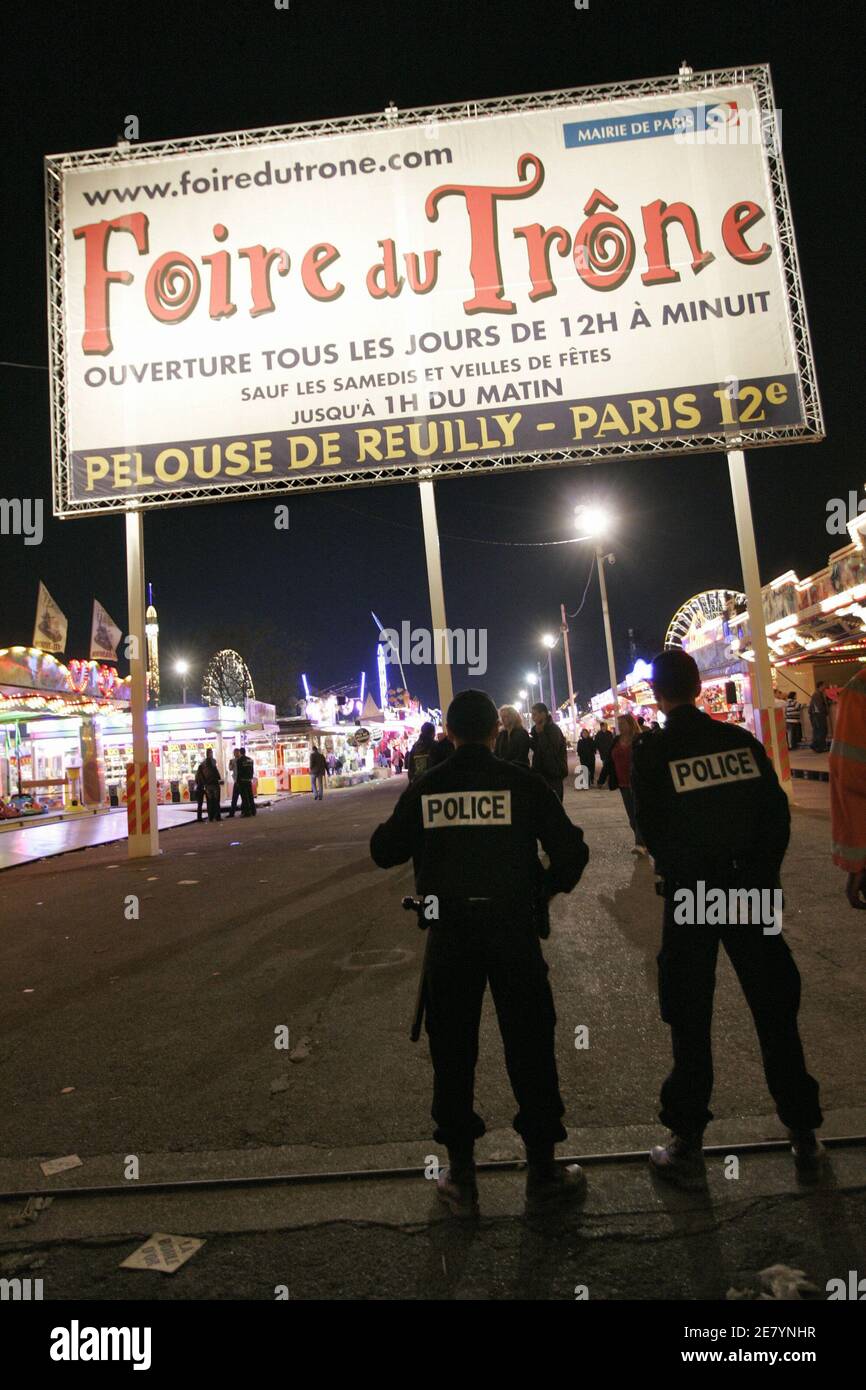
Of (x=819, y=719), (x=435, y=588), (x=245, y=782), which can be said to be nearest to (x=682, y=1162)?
(x=435, y=588)

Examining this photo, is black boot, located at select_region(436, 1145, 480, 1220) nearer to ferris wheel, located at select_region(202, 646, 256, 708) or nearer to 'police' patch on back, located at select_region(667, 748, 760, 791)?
'police' patch on back, located at select_region(667, 748, 760, 791)

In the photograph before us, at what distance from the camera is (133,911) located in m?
8.51

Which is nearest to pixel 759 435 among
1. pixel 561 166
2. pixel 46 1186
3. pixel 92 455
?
pixel 561 166

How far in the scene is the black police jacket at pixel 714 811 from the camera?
9.55 feet

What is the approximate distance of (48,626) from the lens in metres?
25.1

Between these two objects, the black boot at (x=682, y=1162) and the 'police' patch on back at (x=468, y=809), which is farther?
the 'police' patch on back at (x=468, y=809)

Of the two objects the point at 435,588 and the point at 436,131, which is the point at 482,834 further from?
the point at 436,131

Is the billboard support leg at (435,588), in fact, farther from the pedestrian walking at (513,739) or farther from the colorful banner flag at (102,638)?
the colorful banner flag at (102,638)

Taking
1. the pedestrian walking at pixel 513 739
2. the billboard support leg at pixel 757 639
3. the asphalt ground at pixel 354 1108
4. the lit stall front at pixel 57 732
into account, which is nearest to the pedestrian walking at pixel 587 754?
the billboard support leg at pixel 757 639

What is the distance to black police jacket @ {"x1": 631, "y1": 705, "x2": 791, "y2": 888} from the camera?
291 centimetres

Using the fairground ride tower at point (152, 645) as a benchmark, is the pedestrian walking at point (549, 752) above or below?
below

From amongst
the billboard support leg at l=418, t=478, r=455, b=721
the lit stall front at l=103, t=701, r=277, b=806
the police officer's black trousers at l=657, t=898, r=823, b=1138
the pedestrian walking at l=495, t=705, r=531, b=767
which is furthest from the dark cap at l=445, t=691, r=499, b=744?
the lit stall front at l=103, t=701, r=277, b=806
